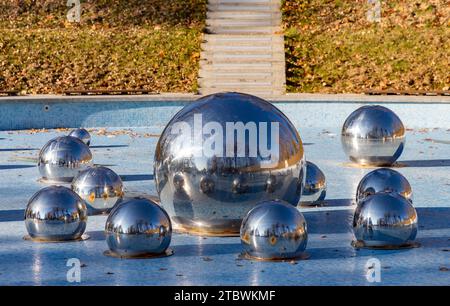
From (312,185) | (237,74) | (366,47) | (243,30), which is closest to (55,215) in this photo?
(312,185)

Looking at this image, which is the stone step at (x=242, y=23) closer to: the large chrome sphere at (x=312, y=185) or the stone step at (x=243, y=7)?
the stone step at (x=243, y=7)

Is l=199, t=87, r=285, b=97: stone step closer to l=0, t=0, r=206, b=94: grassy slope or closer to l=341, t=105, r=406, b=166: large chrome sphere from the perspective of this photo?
l=0, t=0, r=206, b=94: grassy slope

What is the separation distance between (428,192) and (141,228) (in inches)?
226

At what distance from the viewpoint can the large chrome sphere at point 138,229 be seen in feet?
31.2

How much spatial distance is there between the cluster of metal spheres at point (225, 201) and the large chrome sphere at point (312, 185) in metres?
1.62

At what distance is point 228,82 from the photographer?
27.2m

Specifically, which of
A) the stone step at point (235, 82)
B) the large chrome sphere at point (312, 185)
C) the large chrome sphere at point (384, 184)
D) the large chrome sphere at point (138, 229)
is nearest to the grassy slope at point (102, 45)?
the stone step at point (235, 82)

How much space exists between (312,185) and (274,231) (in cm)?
318

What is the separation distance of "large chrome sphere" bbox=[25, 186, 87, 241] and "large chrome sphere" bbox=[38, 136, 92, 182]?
391 cm

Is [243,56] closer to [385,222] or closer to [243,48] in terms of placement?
[243,48]

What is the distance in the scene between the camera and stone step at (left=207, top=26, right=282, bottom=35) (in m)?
30.5

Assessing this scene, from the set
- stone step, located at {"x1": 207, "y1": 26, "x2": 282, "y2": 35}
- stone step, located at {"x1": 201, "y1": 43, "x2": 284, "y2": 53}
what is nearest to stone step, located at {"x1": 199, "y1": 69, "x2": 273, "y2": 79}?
stone step, located at {"x1": 201, "y1": 43, "x2": 284, "y2": 53}

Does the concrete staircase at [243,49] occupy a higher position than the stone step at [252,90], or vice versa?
the concrete staircase at [243,49]
